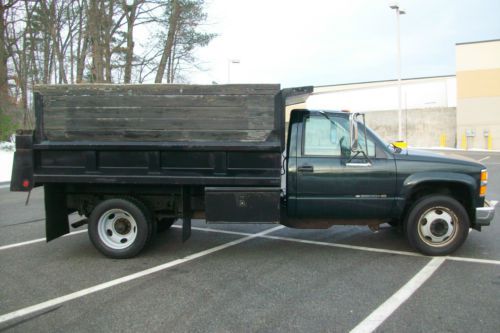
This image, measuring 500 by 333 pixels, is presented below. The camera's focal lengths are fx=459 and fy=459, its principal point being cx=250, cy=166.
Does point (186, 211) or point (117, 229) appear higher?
point (186, 211)

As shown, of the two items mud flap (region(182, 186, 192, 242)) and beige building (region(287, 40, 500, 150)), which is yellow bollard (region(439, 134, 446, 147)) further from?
mud flap (region(182, 186, 192, 242))

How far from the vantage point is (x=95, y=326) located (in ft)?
12.9

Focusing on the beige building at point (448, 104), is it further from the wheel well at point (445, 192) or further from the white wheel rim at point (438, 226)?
the white wheel rim at point (438, 226)

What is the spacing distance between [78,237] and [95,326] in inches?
147

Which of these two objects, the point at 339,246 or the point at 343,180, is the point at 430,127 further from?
the point at 343,180

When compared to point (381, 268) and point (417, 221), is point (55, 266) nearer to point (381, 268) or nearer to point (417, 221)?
point (381, 268)

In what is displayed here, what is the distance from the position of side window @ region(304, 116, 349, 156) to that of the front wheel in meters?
1.29

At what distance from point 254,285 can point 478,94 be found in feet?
125

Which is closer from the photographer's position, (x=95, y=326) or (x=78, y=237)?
(x=95, y=326)

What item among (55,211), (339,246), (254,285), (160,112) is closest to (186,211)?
(160,112)

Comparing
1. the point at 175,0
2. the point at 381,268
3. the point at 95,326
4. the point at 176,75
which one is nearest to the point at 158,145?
the point at 95,326

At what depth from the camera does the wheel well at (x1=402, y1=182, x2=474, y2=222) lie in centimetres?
597

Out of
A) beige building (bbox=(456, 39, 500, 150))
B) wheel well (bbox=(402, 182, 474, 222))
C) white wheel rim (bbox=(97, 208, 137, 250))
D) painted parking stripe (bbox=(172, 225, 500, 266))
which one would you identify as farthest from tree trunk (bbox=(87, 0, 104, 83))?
beige building (bbox=(456, 39, 500, 150))

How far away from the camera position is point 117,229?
614 centimetres
